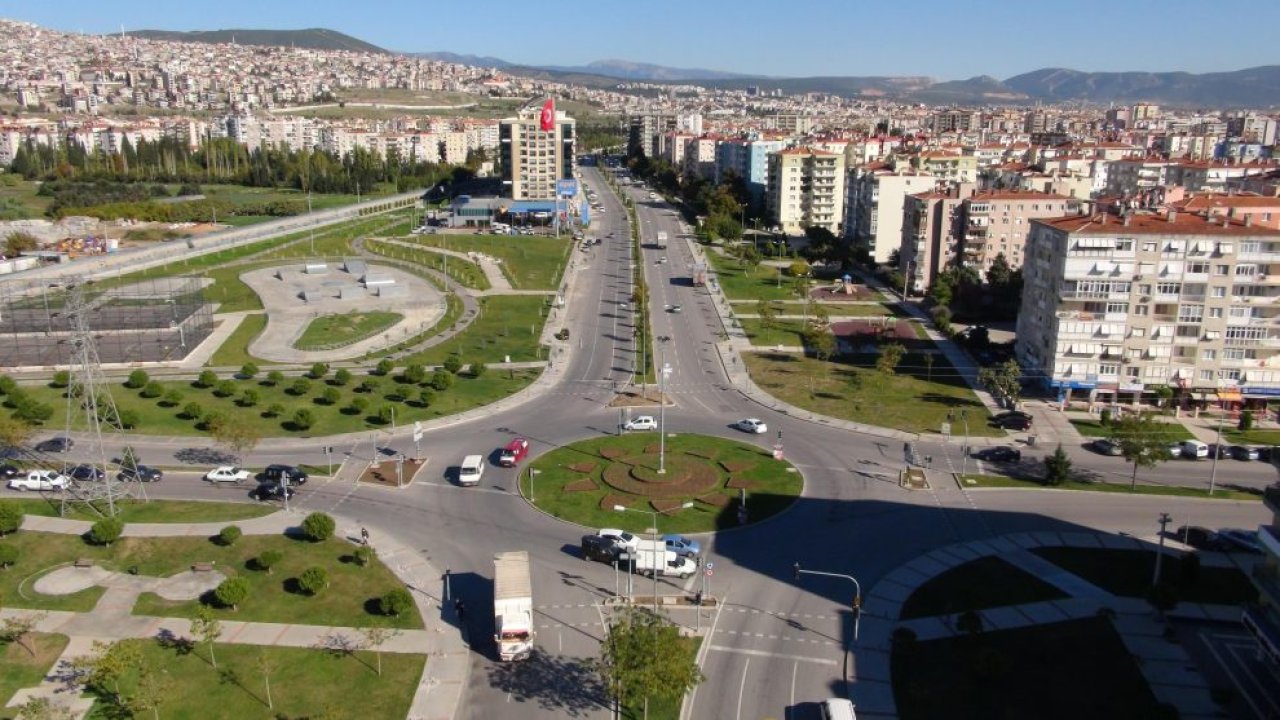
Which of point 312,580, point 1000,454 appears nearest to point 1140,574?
point 1000,454

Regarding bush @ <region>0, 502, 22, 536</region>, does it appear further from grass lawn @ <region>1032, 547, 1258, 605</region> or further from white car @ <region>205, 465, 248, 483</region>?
grass lawn @ <region>1032, 547, 1258, 605</region>

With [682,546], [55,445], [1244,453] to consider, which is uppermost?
[1244,453]

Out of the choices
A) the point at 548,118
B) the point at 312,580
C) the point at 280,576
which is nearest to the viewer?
the point at 312,580

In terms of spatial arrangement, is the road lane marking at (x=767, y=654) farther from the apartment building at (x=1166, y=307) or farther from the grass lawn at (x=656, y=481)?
the apartment building at (x=1166, y=307)

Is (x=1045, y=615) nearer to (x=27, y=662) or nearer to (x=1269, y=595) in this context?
(x=1269, y=595)

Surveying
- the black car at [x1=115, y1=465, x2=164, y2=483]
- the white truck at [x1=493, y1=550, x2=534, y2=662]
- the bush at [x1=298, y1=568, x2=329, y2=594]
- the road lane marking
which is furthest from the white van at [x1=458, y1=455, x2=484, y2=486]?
the road lane marking

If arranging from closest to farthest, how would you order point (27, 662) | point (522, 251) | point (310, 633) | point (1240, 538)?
point (27, 662)
point (310, 633)
point (1240, 538)
point (522, 251)
